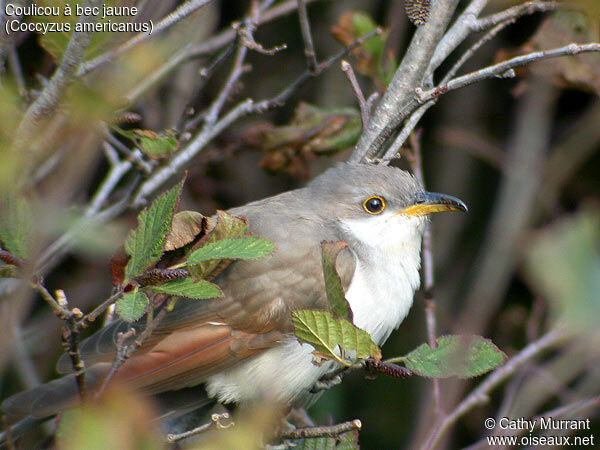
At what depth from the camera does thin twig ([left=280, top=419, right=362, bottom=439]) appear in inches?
86.3

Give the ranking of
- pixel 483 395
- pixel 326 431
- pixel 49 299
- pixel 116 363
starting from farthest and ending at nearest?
pixel 483 395 → pixel 326 431 → pixel 116 363 → pixel 49 299

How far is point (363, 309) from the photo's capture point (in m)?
3.03

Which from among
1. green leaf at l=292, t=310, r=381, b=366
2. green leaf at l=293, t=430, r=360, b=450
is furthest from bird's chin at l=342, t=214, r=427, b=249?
green leaf at l=292, t=310, r=381, b=366

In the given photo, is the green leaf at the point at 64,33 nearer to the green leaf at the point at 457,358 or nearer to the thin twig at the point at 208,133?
the thin twig at the point at 208,133

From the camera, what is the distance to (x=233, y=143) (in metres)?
4.11

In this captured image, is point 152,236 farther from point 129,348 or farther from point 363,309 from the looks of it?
point 363,309

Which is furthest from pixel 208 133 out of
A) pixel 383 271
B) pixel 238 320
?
pixel 383 271

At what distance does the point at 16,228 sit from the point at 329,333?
Answer: 2.92 feet

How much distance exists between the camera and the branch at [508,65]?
8.33 ft

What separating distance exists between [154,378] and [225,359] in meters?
0.33

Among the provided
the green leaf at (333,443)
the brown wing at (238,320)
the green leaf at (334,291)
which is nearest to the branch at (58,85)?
the brown wing at (238,320)

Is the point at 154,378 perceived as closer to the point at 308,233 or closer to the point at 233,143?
the point at 308,233

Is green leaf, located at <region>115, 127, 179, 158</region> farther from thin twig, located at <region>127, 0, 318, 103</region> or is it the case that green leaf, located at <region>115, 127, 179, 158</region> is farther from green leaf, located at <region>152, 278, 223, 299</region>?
green leaf, located at <region>152, 278, 223, 299</region>

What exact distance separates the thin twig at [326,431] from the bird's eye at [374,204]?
1343 mm
